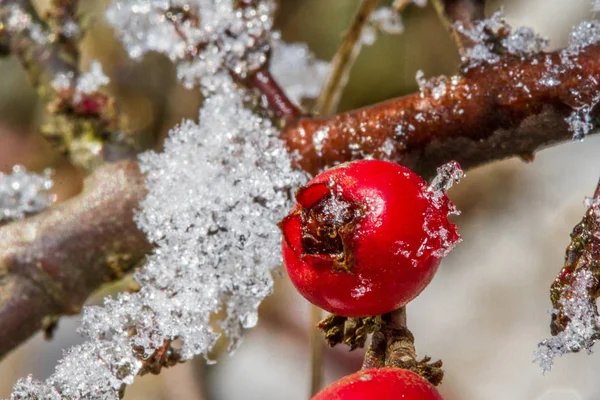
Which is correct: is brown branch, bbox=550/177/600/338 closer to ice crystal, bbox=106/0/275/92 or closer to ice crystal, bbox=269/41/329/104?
ice crystal, bbox=106/0/275/92

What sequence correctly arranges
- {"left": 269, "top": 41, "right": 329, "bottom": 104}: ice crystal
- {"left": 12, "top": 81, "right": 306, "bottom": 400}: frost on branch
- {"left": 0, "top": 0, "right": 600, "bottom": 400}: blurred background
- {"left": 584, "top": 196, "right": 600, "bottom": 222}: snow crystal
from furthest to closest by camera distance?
{"left": 0, "top": 0, "right": 600, "bottom": 400}: blurred background → {"left": 269, "top": 41, "right": 329, "bottom": 104}: ice crystal → {"left": 12, "top": 81, "right": 306, "bottom": 400}: frost on branch → {"left": 584, "top": 196, "right": 600, "bottom": 222}: snow crystal

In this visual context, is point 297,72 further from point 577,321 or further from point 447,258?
point 577,321

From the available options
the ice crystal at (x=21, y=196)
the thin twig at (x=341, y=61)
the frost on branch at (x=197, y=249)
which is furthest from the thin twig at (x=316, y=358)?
the ice crystal at (x=21, y=196)

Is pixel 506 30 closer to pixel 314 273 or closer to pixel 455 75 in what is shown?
pixel 455 75

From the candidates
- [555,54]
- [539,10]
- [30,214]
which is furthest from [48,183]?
[539,10]

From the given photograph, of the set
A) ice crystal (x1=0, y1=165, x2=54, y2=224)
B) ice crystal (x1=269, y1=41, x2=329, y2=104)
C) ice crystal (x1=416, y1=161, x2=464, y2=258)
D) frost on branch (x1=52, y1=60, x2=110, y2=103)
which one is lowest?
ice crystal (x1=416, y1=161, x2=464, y2=258)

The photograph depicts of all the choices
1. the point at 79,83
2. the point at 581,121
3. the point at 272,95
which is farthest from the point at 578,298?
the point at 79,83

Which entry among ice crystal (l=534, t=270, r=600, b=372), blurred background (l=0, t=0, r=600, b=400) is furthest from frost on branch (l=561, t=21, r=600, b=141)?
blurred background (l=0, t=0, r=600, b=400)
